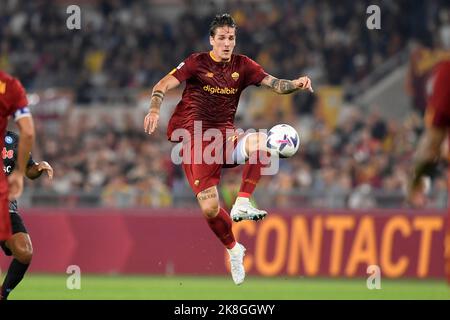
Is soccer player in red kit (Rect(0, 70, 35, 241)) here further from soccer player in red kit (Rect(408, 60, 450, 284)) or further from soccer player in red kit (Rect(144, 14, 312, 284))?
soccer player in red kit (Rect(408, 60, 450, 284))

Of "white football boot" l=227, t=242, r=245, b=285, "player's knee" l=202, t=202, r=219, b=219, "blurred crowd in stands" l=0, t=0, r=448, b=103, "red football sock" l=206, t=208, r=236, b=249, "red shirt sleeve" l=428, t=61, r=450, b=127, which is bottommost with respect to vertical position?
"white football boot" l=227, t=242, r=245, b=285

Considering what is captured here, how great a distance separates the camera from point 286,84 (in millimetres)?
12695

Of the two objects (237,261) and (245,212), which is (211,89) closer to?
(245,212)

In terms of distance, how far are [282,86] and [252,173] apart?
977 millimetres

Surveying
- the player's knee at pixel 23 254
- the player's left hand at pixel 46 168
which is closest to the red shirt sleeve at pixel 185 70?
the player's left hand at pixel 46 168

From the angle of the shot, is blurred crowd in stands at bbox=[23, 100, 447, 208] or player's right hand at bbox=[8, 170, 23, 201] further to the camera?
blurred crowd in stands at bbox=[23, 100, 447, 208]

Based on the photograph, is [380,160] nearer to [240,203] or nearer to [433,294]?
[433,294]

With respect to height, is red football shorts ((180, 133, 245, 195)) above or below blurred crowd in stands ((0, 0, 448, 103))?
below

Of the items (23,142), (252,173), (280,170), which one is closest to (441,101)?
(23,142)

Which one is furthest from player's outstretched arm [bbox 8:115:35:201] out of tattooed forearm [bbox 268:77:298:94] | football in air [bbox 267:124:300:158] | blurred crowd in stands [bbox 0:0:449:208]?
blurred crowd in stands [bbox 0:0:449:208]

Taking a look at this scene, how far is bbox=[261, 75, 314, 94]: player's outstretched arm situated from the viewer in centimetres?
1227

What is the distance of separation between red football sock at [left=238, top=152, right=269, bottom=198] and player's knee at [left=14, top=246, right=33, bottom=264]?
2264mm

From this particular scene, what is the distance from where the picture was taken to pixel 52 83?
87.8ft

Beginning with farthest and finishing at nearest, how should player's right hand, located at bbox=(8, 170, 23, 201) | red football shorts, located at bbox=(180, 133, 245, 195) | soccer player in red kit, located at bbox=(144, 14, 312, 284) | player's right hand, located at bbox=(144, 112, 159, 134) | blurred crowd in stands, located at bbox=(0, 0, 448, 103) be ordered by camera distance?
blurred crowd in stands, located at bbox=(0, 0, 448, 103), red football shorts, located at bbox=(180, 133, 245, 195), soccer player in red kit, located at bbox=(144, 14, 312, 284), player's right hand, located at bbox=(144, 112, 159, 134), player's right hand, located at bbox=(8, 170, 23, 201)
